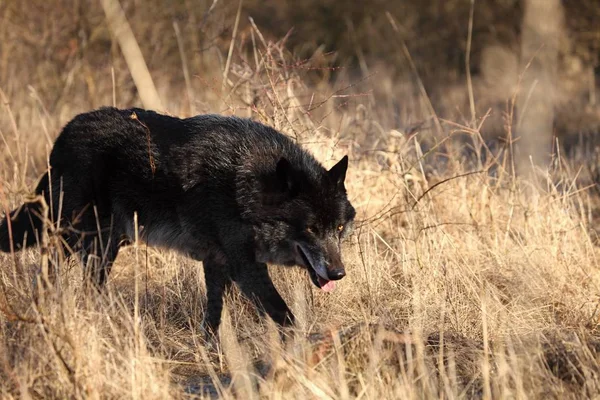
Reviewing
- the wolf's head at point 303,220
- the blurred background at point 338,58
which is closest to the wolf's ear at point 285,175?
the wolf's head at point 303,220

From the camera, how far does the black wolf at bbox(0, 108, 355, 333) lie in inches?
209

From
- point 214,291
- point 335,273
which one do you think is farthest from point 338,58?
point 335,273

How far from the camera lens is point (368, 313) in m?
5.54

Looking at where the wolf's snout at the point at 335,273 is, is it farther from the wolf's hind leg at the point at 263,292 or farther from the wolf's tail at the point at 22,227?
the wolf's tail at the point at 22,227

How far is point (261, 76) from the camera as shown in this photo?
311 inches

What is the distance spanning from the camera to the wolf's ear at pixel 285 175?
5.15 m

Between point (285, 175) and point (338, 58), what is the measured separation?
16.4m

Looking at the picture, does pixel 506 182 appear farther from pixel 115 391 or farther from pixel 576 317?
pixel 115 391

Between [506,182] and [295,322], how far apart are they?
304 cm

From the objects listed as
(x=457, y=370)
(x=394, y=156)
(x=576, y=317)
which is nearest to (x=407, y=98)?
(x=394, y=156)

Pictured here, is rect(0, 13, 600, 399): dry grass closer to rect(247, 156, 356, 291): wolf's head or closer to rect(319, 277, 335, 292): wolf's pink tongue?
rect(319, 277, 335, 292): wolf's pink tongue

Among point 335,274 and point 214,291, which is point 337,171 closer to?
point 335,274

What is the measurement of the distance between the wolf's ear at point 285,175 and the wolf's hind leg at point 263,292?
1.77 ft

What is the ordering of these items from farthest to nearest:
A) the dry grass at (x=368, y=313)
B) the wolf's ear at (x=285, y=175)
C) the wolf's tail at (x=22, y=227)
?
the wolf's tail at (x=22, y=227) → the wolf's ear at (x=285, y=175) → the dry grass at (x=368, y=313)
